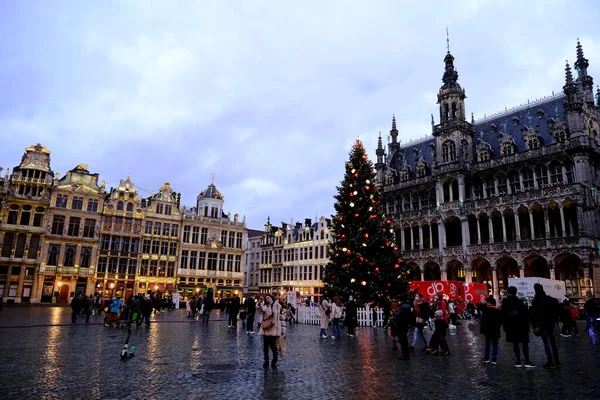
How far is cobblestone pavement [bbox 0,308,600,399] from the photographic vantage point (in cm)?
792

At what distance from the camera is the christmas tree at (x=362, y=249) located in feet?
86.7

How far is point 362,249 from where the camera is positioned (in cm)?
2661

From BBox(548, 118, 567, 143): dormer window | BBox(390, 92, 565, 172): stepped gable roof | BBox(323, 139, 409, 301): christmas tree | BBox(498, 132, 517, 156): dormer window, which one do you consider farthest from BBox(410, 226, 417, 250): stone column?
BBox(323, 139, 409, 301): christmas tree

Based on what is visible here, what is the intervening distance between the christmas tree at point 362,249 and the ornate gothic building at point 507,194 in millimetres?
19382

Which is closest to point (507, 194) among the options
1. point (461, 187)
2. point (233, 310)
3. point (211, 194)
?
point (461, 187)

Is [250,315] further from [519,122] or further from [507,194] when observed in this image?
[519,122]

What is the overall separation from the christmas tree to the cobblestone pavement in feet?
36.0

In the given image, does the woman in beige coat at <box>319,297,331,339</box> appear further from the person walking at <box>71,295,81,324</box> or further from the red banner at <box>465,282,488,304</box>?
the red banner at <box>465,282,488,304</box>

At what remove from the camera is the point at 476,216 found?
44469 mm

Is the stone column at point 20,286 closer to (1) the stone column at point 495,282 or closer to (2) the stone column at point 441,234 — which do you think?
(2) the stone column at point 441,234

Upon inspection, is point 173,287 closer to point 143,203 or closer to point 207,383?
point 143,203

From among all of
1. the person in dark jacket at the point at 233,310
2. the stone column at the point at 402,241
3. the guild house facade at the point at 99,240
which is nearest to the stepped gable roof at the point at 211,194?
the guild house facade at the point at 99,240

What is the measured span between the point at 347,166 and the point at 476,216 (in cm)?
2216

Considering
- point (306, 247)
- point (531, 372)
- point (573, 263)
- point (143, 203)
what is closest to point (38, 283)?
point (143, 203)
